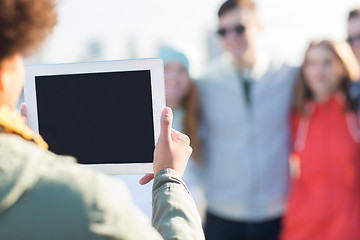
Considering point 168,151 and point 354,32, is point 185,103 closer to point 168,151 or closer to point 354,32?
point 354,32

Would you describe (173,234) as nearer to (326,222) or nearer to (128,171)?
(128,171)

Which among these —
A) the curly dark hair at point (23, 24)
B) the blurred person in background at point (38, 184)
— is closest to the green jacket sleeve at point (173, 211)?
the blurred person in background at point (38, 184)

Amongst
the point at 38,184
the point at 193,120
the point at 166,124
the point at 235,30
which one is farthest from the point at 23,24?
the point at 235,30

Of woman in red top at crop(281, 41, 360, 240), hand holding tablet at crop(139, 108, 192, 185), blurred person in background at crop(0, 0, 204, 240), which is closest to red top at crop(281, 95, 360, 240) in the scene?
woman in red top at crop(281, 41, 360, 240)

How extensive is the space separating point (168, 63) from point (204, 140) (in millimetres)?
618

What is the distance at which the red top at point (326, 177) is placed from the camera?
3213mm

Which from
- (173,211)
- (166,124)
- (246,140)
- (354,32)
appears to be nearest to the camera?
(173,211)

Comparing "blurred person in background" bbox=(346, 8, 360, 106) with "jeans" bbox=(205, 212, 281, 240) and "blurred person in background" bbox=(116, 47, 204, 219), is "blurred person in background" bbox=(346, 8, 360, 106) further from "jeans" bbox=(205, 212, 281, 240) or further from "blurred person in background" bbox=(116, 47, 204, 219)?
"jeans" bbox=(205, 212, 281, 240)

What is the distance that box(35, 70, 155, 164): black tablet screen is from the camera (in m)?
1.46

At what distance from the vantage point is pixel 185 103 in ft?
11.6

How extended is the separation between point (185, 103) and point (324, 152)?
101 cm

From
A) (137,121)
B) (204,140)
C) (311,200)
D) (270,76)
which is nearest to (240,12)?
(270,76)

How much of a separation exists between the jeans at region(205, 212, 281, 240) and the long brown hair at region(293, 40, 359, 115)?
2.71 ft

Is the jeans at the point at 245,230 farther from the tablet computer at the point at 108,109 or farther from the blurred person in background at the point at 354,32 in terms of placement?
the tablet computer at the point at 108,109
